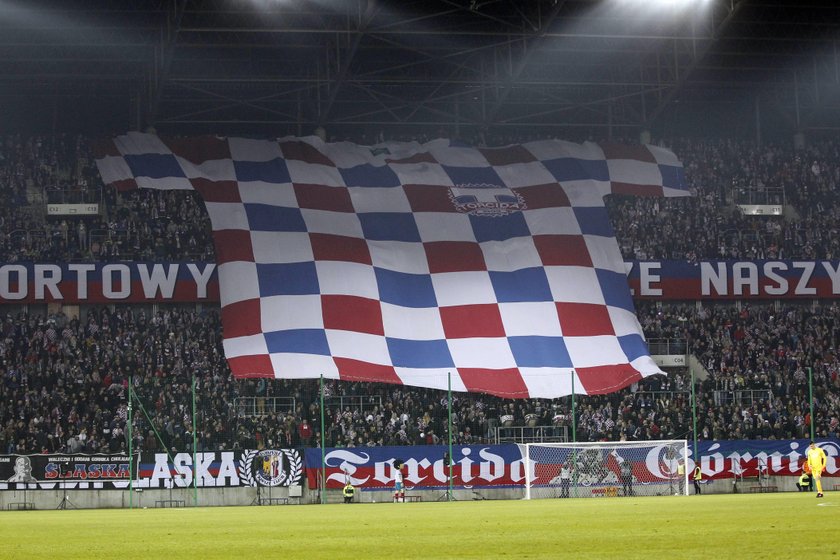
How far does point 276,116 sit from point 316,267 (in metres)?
12.8

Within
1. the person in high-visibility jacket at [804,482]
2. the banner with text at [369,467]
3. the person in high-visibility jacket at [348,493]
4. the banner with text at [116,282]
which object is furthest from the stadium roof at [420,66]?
the person in high-visibility jacket at [804,482]

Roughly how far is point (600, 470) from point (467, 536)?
20.7 meters

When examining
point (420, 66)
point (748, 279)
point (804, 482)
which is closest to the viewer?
point (804, 482)

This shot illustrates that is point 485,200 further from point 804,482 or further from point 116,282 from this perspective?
point 804,482

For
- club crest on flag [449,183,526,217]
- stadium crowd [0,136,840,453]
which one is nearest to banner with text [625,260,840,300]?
stadium crowd [0,136,840,453]

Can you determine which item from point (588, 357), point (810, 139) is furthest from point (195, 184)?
point (810, 139)

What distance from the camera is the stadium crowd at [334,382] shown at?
36625mm

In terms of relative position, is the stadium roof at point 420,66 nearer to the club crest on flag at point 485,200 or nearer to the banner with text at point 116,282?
the club crest on flag at point 485,200

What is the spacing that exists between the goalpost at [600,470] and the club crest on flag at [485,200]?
1347cm

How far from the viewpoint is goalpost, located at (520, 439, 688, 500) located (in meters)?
34.6

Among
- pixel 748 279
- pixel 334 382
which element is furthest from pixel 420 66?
pixel 748 279

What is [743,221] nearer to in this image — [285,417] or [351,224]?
[351,224]

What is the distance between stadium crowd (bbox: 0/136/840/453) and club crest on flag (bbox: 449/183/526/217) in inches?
191

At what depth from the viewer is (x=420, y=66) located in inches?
1965
